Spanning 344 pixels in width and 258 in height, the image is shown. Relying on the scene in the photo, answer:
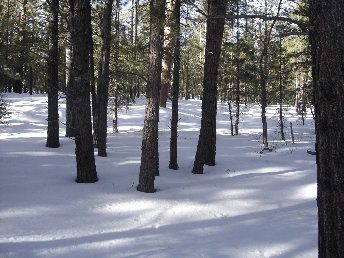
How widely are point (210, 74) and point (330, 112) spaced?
730 centimetres

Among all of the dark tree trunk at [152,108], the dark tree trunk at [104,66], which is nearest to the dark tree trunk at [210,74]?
Answer: the dark tree trunk at [152,108]

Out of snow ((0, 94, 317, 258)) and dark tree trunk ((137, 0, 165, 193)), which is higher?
dark tree trunk ((137, 0, 165, 193))

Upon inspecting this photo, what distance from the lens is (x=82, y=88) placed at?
7.36 metres

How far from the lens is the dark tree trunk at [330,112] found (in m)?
2.51

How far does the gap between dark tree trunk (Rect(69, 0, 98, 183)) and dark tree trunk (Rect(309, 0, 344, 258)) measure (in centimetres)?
564

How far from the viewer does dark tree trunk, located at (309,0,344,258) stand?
251cm

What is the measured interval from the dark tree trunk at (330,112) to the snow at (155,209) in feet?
6.99

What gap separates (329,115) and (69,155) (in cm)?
976

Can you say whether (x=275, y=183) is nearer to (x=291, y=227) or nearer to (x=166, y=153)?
(x=291, y=227)

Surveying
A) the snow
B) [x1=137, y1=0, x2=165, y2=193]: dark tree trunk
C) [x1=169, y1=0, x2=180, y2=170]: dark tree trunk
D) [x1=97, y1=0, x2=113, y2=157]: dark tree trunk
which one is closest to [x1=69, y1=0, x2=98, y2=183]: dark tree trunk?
the snow

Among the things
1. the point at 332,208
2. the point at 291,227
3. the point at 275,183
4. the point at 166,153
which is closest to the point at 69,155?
the point at 166,153

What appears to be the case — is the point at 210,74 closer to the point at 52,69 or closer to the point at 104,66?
the point at 104,66

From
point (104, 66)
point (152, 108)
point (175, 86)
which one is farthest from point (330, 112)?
point (104, 66)

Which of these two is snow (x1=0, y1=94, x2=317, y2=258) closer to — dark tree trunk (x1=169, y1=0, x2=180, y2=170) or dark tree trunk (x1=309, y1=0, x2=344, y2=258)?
dark tree trunk (x1=169, y1=0, x2=180, y2=170)
